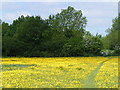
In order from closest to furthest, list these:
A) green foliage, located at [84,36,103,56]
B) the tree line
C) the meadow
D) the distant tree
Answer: the meadow < the tree line < green foliage, located at [84,36,103,56] < the distant tree

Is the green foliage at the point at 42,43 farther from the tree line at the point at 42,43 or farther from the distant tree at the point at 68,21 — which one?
the distant tree at the point at 68,21

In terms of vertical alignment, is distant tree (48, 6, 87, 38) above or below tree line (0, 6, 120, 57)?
above

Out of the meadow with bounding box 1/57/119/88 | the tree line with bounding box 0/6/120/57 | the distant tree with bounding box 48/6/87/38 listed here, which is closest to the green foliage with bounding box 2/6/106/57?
the tree line with bounding box 0/6/120/57

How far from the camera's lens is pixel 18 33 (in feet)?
155

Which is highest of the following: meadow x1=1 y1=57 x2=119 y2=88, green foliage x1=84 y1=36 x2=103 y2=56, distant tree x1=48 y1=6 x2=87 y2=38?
distant tree x1=48 y1=6 x2=87 y2=38

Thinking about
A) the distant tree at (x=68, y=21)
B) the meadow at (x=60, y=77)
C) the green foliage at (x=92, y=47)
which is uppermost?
→ the distant tree at (x=68, y=21)

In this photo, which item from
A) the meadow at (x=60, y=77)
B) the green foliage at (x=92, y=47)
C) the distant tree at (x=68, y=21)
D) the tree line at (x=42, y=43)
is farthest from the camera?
the distant tree at (x=68, y=21)

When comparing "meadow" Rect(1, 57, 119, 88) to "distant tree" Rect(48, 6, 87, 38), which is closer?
"meadow" Rect(1, 57, 119, 88)

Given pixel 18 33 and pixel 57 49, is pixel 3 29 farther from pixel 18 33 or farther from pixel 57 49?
pixel 57 49

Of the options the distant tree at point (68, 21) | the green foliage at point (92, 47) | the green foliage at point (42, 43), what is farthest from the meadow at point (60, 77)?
the distant tree at point (68, 21)

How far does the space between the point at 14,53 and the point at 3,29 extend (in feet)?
33.1

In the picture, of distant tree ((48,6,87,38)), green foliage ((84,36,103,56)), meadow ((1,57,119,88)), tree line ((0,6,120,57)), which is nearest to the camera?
meadow ((1,57,119,88))

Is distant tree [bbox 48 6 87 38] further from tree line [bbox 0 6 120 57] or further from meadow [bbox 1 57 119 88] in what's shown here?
meadow [bbox 1 57 119 88]

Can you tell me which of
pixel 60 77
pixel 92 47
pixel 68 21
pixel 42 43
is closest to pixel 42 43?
pixel 42 43
